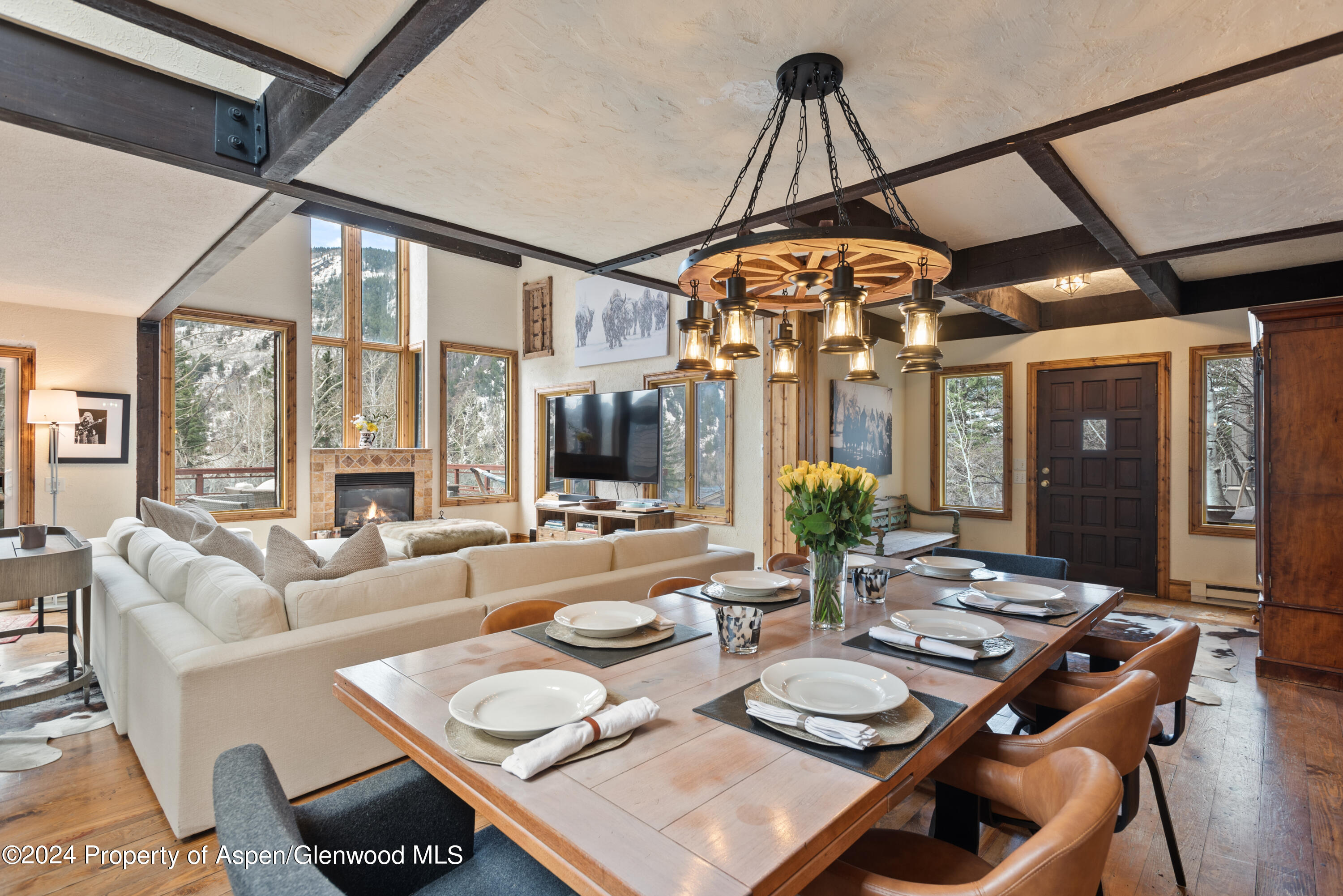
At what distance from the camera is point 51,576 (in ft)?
8.55

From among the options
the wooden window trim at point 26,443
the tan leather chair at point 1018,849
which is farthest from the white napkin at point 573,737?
the wooden window trim at point 26,443

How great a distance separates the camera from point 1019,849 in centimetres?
92

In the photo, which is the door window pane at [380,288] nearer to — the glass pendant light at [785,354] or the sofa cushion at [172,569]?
the sofa cushion at [172,569]

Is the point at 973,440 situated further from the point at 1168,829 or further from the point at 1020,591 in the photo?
the point at 1168,829

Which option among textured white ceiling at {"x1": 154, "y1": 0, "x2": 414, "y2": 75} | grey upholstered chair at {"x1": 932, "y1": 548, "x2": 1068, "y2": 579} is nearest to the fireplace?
textured white ceiling at {"x1": 154, "y1": 0, "x2": 414, "y2": 75}

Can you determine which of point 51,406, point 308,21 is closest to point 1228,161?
point 308,21

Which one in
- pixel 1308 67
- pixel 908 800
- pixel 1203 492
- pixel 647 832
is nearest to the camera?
pixel 647 832

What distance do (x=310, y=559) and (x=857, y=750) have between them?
217cm

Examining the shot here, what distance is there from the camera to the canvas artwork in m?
6.33

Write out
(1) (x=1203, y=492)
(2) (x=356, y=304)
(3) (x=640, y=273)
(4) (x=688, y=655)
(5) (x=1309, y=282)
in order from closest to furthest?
(4) (x=688, y=655) < (3) (x=640, y=273) < (5) (x=1309, y=282) < (1) (x=1203, y=492) < (2) (x=356, y=304)

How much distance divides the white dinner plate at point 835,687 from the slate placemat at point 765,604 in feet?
2.08

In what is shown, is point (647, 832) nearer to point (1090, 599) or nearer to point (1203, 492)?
point (1090, 599)

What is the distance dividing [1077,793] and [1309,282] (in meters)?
5.54

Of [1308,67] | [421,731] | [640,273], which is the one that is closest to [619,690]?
[421,731]
